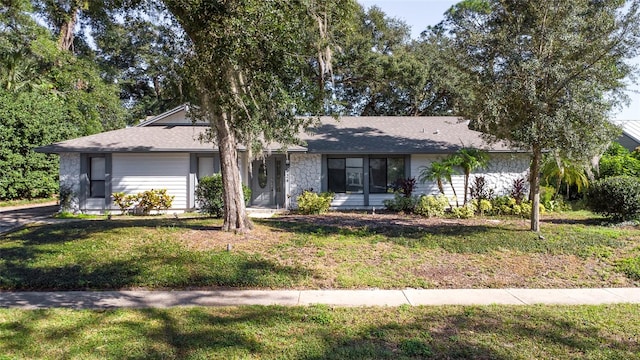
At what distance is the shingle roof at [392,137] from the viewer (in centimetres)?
1580

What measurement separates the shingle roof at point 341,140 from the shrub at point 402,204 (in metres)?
1.93

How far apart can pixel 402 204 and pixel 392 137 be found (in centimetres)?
375

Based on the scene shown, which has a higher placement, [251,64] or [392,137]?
[251,64]

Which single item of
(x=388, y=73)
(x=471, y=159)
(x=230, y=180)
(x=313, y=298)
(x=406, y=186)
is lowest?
(x=313, y=298)

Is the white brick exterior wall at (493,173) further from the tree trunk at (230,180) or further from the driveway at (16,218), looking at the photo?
the driveway at (16,218)

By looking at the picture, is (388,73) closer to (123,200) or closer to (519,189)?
(519,189)

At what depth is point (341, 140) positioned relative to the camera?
1677cm

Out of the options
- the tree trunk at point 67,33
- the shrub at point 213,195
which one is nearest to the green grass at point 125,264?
the shrub at point 213,195

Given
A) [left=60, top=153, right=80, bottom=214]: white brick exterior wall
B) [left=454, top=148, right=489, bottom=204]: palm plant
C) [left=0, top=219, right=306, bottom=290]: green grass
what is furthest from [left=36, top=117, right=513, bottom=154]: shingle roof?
[left=0, top=219, right=306, bottom=290]: green grass

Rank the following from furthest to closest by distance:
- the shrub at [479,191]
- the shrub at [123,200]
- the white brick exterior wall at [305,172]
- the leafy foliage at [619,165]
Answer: the leafy foliage at [619,165] → the white brick exterior wall at [305,172] → the shrub at [479,191] → the shrub at [123,200]

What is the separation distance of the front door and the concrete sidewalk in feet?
33.2

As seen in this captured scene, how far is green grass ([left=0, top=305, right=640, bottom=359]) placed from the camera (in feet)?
13.9

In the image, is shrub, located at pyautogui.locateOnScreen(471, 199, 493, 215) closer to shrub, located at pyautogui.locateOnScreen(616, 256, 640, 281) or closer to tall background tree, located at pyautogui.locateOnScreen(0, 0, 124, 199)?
shrub, located at pyautogui.locateOnScreen(616, 256, 640, 281)

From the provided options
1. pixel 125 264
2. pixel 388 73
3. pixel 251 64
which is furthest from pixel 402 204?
pixel 388 73
